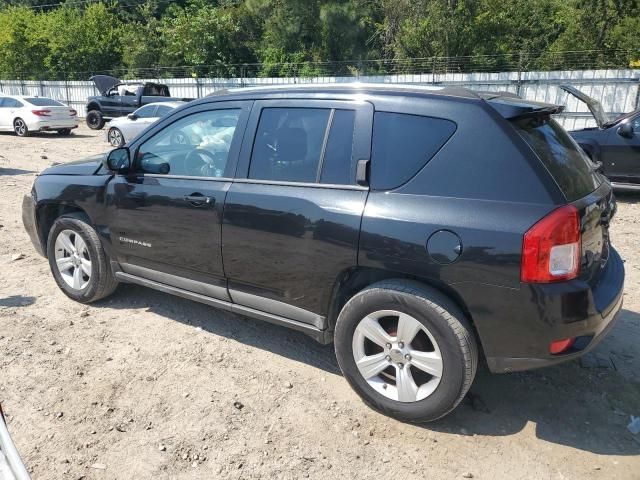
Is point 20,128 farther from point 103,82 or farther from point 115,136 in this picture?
point 115,136

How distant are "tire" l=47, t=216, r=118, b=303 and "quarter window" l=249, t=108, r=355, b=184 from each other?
1.73 metres

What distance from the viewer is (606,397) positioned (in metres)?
3.50

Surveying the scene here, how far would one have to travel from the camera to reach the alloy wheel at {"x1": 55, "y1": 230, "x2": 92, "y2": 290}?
15.5 ft

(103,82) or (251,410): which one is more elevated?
(103,82)

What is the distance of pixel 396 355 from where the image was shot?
3.15 meters

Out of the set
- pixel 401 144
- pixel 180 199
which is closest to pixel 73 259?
pixel 180 199

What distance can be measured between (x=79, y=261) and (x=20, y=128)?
17.7 meters

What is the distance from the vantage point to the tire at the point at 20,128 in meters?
19.4

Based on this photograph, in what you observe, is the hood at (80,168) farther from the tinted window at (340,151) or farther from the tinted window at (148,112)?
the tinted window at (148,112)

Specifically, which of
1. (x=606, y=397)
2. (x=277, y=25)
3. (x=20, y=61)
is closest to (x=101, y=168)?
(x=606, y=397)

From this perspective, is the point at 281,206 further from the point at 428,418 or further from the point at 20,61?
the point at 20,61

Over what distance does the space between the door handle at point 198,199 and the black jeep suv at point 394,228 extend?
2 centimetres

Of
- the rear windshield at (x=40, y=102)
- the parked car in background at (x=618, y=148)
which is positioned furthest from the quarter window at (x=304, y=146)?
the rear windshield at (x=40, y=102)

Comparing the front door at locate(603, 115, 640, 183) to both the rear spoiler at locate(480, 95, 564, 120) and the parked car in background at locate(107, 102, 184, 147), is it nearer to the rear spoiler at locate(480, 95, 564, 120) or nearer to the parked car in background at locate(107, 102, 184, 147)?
the rear spoiler at locate(480, 95, 564, 120)
